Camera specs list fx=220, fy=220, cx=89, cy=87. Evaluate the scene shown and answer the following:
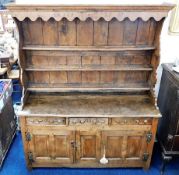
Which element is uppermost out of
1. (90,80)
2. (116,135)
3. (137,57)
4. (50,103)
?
(137,57)

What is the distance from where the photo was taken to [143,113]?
2.20 m

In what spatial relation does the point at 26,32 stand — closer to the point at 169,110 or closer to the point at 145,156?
the point at 169,110

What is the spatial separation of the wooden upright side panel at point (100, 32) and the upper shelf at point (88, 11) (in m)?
0.24

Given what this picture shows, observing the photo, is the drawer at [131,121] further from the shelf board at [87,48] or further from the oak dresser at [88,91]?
the shelf board at [87,48]

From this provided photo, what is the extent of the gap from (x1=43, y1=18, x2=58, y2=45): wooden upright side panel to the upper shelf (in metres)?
0.25

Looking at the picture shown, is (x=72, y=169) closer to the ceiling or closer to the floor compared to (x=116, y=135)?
closer to the floor

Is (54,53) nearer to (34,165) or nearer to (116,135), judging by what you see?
(116,135)

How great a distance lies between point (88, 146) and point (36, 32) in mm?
1290

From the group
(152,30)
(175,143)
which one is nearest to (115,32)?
(152,30)

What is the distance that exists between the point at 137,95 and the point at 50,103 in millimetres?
985

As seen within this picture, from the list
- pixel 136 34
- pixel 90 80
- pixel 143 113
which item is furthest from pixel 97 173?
pixel 136 34

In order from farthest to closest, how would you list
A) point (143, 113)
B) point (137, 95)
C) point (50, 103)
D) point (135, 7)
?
point (137, 95) → point (50, 103) → point (143, 113) → point (135, 7)

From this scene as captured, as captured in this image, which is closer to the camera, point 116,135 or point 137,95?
point 116,135

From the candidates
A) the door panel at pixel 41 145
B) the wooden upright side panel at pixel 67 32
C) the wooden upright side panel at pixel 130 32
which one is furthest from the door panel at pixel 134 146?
the wooden upright side panel at pixel 67 32
